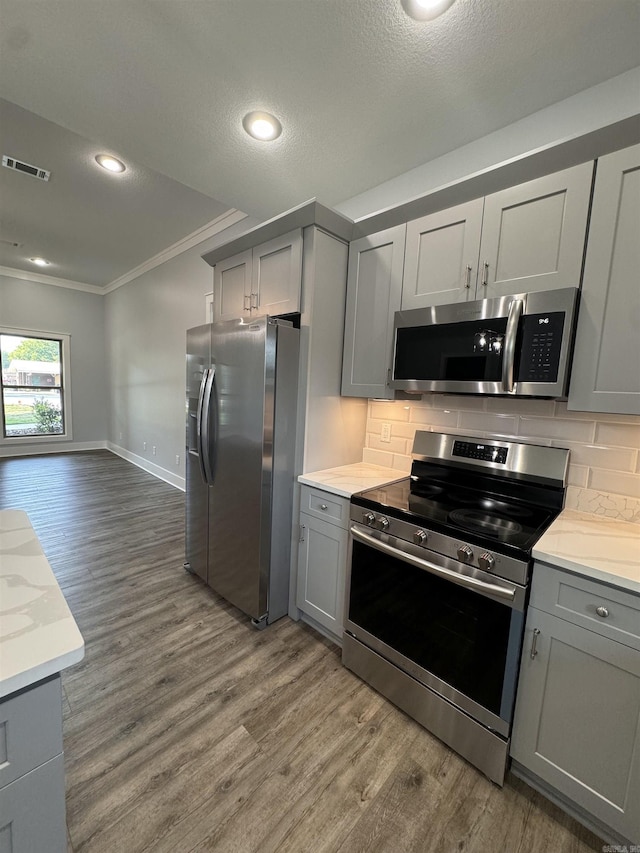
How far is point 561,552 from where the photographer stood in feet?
4.03

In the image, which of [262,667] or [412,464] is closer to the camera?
[262,667]

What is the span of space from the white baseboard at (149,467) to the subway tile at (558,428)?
4.09m

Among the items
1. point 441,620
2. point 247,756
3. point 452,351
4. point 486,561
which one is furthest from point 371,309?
point 247,756

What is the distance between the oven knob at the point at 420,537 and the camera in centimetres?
149

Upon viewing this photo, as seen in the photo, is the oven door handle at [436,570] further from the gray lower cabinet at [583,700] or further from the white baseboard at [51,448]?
the white baseboard at [51,448]

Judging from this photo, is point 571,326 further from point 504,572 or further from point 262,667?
point 262,667

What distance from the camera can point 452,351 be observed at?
173cm

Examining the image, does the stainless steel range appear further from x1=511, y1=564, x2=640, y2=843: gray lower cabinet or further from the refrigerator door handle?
the refrigerator door handle

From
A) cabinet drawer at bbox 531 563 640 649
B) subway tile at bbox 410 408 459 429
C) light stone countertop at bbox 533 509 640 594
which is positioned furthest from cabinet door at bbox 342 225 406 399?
cabinet drawer at bbox 531 563 640 649

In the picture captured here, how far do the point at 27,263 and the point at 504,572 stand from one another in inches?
289

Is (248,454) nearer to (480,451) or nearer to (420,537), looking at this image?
(420,537)

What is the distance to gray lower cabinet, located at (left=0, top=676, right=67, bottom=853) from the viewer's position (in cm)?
64

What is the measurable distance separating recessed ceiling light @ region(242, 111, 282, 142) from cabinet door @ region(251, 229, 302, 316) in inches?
19.3

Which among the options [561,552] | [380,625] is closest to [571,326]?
[561,552]
